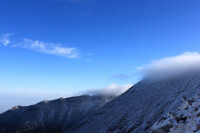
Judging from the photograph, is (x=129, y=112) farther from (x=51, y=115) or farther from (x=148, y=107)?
(x=51, y=115)

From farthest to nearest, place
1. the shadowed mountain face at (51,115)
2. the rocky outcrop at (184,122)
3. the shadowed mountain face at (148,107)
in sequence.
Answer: the shadowed mountain face at (51,115) → the shadowed mountain face at (148,107) → the rocky outcrop at (184,122)

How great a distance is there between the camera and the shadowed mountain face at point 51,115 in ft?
481

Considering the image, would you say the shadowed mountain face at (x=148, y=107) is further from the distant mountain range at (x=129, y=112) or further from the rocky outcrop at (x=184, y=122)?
the rocky outcrop at (x=184, y=122)

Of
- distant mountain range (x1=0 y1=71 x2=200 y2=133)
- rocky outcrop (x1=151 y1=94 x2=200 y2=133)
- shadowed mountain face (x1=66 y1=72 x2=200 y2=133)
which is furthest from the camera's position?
shadowed mountain face (x1=66 y1=72 x2=200 y2=133)

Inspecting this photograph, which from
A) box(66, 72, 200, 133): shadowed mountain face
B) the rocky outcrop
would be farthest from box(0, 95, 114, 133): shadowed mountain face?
the rocky outcrop

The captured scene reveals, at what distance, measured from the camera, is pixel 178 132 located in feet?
62.3

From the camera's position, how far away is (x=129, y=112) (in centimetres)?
6731

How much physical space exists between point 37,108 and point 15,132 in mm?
27855

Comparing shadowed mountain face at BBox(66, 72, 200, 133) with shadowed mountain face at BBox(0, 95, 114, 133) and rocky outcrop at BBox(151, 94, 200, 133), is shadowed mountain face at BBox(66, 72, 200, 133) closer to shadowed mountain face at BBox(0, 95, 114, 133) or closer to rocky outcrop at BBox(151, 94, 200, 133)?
rocky outcrop at BBox(151, 94, 200, 133)

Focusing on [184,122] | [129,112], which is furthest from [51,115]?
[184,122]

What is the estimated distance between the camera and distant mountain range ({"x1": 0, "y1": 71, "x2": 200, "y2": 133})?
73.9ft

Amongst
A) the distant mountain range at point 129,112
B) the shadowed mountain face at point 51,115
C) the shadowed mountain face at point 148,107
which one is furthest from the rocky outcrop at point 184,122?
the shadowed mountain face at point 51,115

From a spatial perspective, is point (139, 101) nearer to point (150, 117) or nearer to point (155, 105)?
point (155, 105)

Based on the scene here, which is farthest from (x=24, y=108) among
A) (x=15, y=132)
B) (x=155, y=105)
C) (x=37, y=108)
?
(x=155, y=105)
